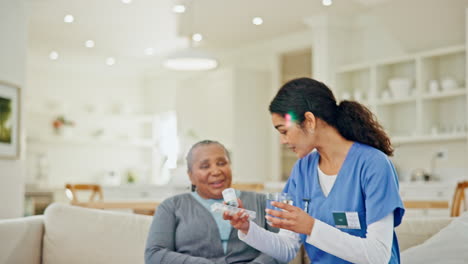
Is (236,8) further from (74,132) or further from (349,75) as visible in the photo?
(74,132)

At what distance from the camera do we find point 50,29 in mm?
7238

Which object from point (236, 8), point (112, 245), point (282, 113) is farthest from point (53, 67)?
point (282, 113)

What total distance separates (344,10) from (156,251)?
4.91m

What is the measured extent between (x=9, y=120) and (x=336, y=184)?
3903 mm

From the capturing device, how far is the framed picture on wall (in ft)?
15.9

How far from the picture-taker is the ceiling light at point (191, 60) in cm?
531

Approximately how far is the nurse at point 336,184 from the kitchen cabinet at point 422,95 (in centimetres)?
416

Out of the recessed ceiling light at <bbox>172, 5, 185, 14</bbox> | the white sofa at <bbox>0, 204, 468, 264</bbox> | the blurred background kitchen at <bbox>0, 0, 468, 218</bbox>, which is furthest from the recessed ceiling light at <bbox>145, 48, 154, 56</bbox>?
the white sofa at <bbox>0, 204, 468, 264</bbox>

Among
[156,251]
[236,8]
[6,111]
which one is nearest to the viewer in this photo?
[156,251]

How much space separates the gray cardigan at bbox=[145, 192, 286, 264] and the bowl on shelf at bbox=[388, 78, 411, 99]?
4167mm

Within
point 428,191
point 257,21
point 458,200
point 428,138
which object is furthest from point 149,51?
point 458,200

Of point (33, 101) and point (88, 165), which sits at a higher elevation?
point (33, 101)

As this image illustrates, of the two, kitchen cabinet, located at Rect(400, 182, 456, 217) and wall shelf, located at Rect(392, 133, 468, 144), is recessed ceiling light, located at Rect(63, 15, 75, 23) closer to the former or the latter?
wall shelf, located at Rect(392, 133, 468, 144)

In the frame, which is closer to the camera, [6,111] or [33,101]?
[6,111]
